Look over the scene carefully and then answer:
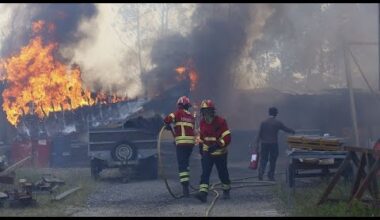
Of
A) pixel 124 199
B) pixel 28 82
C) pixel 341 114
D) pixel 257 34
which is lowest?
pixel 124 199

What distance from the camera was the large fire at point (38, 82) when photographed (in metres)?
19.1

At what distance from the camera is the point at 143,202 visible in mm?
9969

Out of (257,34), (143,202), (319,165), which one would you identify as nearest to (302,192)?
Answer: (319,165)

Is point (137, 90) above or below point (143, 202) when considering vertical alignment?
above

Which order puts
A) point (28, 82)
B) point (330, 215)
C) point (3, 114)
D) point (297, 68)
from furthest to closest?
1. point (297, 68)
2. point (3, 114)
3. point (28, 82)
4. point (330, 215)

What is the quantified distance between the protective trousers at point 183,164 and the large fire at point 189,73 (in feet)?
34.2

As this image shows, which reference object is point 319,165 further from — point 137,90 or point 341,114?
point 137,90

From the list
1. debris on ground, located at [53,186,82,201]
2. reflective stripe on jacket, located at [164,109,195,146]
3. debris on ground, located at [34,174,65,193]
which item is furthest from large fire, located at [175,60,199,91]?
reflective stripe on jacket, located at [164,109,195,146]

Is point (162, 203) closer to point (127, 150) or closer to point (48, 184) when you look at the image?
point (48, 184)

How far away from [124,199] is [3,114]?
12242mm

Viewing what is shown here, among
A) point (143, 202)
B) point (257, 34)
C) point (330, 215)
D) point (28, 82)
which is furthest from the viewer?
point (257, 34)

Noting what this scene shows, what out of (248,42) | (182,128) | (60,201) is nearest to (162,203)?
(182,128)

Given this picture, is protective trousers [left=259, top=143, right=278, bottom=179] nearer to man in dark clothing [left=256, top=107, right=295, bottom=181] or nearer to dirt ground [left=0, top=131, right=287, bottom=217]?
man in dark clothing [left=256, top=107, right=295, bottom=181]

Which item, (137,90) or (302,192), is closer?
(302,192)
